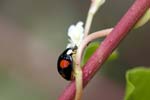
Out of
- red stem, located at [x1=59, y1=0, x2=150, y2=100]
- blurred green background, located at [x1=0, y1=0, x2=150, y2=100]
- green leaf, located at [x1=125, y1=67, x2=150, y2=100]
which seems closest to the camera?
red stem, located at [x1=59, y1=0, x2=150, y2=100]

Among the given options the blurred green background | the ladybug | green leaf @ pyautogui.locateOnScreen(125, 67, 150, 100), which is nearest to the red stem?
the ladybug

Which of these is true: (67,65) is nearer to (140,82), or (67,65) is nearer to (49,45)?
(140,82)

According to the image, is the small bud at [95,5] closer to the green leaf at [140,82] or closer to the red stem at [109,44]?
the red stem at [109,44]

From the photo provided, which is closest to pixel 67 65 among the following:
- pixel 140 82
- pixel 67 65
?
pixel 67 65

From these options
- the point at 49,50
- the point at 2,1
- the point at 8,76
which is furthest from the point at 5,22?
the point at 8,76

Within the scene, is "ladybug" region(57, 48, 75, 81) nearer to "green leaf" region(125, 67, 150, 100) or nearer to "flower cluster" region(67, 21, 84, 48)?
"flower cluster" region(67, 21, 84, 48)

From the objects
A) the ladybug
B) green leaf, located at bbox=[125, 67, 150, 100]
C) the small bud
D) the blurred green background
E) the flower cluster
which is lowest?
green leaf, located at bbox=[125, 67, 150, 100]
